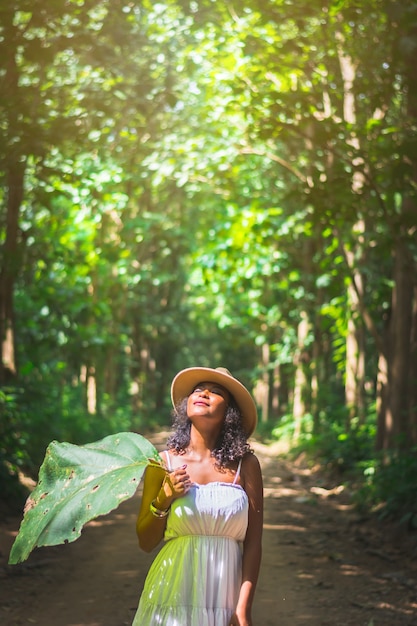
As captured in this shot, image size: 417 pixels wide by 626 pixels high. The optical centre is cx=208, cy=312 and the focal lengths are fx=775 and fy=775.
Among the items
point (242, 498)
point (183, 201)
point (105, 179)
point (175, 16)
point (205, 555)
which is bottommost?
point (205, 555)

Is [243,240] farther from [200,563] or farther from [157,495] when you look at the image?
[200,563]

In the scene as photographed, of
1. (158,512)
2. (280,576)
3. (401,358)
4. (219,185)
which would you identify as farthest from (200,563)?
(219,185)

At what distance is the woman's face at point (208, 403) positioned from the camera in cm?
A: 354

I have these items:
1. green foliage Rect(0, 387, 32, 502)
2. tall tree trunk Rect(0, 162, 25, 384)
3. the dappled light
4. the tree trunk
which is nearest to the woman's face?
the dappled light

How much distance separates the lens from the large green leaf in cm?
279

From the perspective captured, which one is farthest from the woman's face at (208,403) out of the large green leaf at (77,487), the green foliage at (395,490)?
the green foliage at (395,490)

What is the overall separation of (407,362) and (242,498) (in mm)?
8451

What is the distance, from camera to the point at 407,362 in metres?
11.4

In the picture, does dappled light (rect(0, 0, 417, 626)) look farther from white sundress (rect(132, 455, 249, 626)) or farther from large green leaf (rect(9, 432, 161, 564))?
white sundress (rect(132, 455, 249, 626))

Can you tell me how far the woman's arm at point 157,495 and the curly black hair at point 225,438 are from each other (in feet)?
0.72

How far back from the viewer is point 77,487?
295 centimetres

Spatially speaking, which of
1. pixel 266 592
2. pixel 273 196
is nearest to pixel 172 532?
pixel 266 592

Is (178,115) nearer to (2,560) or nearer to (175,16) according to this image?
(175,16)

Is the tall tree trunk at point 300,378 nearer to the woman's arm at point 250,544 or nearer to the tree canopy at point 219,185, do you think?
the tree canopy at point 219,185
